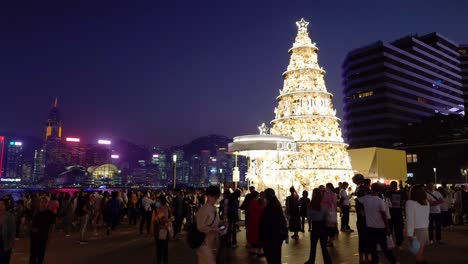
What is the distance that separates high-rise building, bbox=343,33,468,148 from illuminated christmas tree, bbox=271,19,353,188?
58542 mm

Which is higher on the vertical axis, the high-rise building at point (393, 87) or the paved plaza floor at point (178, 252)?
the high-rise building at point (393, 87)

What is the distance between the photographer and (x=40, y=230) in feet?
27.3

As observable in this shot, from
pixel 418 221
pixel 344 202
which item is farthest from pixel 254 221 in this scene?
pixel 344 202

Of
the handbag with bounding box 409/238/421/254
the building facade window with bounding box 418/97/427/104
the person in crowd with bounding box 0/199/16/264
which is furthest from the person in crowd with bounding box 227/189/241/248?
the building facade window with bounding box 418/97/427/104

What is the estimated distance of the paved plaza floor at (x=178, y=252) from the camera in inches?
401

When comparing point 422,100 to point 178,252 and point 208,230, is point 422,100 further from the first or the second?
point 208,230

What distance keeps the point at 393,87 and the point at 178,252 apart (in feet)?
285

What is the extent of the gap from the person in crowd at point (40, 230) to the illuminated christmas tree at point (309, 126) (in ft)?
65.6

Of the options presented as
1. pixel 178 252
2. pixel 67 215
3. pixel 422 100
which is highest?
pixel 422 100

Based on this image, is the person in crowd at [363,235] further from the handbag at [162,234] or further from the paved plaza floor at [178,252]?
the handbag at [162,234]

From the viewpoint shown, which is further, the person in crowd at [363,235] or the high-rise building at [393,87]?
the high-rise building at [393,87]

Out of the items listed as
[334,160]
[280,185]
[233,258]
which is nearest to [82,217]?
[233,258]

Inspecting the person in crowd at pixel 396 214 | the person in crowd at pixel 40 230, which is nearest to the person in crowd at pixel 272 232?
the person in crowd at pixel 40 230

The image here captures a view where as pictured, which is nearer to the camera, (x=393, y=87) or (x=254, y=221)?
(x=254, y=221)
